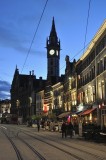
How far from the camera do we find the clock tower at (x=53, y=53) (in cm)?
16575

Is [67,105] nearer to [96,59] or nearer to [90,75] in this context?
[90,75]

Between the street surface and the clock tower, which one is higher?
the clock tower

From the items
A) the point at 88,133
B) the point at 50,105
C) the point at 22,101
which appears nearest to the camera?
the point at 88,133

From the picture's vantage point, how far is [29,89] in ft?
544

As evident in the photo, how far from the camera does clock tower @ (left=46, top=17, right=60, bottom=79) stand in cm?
16575

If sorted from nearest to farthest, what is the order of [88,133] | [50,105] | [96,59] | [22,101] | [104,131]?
[104,131] → [88,133] → [96,59] → [50,105] → [22,101]

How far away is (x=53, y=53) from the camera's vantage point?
561ft

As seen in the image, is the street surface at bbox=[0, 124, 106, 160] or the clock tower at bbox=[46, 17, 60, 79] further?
the clock tower at bbox=[46, 17, 60, 79]

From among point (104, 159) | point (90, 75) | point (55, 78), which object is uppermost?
point (55, 78)

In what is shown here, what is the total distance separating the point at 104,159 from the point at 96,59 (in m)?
39.1

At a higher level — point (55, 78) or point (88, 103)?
point (55, 78)

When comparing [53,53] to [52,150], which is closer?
[52,150]

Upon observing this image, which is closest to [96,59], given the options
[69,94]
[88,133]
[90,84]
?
[90,84]

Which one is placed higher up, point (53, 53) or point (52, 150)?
point (53, 53)
